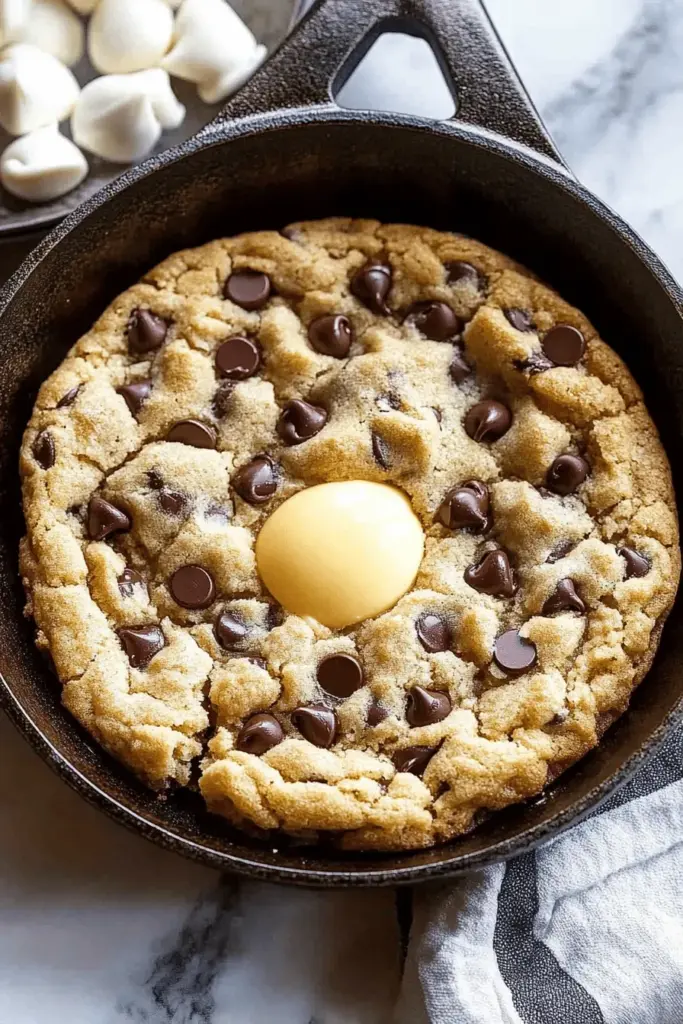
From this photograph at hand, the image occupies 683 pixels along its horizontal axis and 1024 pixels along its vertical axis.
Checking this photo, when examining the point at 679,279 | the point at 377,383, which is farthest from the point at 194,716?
the point at 679,279

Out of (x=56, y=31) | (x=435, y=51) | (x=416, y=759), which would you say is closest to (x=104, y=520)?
(x=416, y=759)

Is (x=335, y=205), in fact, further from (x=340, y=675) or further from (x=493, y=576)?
(x=340, y=675)

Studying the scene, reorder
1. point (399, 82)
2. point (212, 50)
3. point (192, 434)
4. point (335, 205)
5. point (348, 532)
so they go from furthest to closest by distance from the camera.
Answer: point (399, 82)
point (212, 50)
point (335, 205)
point (192, 434)
point (348, 532)

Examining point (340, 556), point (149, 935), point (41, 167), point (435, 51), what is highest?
point (435, 51)

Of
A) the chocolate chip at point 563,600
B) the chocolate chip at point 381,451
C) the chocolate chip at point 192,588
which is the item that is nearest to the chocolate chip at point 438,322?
the chocolate chip at point 381,451

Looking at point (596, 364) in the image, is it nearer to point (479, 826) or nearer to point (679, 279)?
point (679, 279)

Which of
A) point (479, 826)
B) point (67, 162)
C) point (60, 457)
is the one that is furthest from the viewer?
point (67, 162)

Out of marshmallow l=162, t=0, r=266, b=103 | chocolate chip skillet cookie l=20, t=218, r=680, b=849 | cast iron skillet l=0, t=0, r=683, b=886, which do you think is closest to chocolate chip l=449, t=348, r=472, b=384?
chocolate chip skillet cookie l=20, t=218, r=680, b=849

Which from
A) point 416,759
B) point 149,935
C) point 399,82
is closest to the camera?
point 416,759
